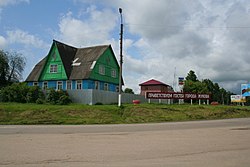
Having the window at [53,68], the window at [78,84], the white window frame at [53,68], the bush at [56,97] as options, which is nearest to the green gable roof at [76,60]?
the window at [78,84]

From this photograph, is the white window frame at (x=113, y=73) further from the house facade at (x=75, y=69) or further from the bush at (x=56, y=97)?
the bush at (x=56, y=97)

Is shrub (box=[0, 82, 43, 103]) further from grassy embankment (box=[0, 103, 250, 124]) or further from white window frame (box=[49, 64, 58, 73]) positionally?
white window frame (box=[49, 64, 58, 73])

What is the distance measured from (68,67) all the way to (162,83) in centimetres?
2922

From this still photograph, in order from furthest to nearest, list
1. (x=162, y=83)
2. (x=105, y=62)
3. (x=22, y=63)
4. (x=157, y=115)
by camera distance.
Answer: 1. (x=162, y=83)
2. (x=22, y=63)
3. (x=105, y=62)
4. (x=157, y=115)

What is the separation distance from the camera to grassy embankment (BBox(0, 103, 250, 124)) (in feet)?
68.7

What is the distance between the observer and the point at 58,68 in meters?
43.3

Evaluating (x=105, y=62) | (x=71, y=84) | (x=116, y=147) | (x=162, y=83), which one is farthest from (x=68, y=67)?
(x=116, y=147)

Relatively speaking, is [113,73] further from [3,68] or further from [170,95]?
[3,68]

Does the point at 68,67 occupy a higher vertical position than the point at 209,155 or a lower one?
higher

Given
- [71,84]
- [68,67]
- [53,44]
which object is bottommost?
[71,84]

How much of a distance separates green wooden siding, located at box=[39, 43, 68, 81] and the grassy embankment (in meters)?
18.8

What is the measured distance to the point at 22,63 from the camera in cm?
5344

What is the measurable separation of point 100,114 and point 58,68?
22.4 metres

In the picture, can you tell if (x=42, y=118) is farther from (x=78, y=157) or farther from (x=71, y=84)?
(x=71, y=84)
